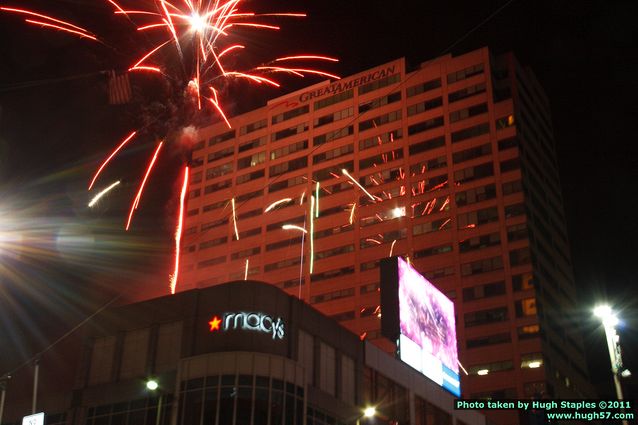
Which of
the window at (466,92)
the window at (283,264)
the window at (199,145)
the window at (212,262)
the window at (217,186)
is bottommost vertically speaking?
the window at (283,264)

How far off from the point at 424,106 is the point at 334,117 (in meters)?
16.6

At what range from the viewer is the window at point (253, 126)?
145500mm

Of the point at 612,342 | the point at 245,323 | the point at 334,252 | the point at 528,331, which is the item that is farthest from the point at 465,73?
the point at 612,342

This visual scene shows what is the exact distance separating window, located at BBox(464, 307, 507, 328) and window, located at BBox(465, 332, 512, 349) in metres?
2.21

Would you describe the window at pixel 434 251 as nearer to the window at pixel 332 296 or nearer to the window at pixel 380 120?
the window at pixel 332 296

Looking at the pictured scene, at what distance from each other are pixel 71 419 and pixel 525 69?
357 feet

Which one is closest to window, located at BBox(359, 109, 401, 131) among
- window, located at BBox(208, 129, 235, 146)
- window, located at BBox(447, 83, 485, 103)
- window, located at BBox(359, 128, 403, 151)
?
window, located at BBox(359, 128, 403, 151)

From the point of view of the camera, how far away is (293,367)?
45500 millimetres

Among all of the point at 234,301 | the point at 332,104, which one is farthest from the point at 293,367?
the point at 332,104

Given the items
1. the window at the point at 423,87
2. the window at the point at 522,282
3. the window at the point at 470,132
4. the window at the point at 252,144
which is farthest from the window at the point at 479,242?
the window at the point at 252,144

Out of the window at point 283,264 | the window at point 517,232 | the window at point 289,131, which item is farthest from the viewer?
the window at point 289,131

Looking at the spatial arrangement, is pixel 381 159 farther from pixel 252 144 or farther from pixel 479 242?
pixel 252 144

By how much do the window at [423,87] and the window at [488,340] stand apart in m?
43.0

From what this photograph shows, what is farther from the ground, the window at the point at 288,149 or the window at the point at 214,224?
the window at the point at 288,149
